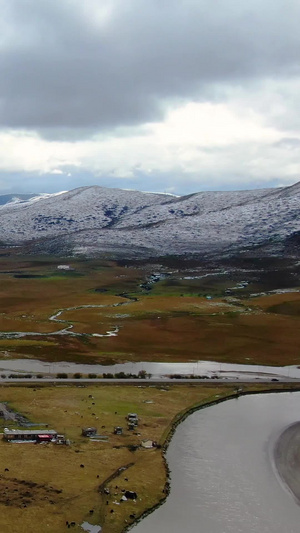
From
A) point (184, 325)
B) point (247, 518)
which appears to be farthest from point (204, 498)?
point (184, 325)

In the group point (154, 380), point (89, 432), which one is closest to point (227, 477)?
point (89, 432)

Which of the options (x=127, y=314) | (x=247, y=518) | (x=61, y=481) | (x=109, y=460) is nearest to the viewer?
(x=247, y=518)

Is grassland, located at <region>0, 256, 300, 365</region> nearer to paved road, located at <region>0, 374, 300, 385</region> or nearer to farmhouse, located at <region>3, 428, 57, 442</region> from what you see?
paved road, located at <region>0, 374, 300, 385</region>

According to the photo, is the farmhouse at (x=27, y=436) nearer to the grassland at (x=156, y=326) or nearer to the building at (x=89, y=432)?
the building at (x=89, y=432)

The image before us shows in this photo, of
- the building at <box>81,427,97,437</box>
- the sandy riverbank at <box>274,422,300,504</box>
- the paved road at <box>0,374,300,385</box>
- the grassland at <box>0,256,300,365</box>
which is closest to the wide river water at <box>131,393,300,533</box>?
the sandy riverbank at <box>274,422,300,504</box>

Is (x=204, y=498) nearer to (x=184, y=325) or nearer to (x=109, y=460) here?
(x=109, y=460)

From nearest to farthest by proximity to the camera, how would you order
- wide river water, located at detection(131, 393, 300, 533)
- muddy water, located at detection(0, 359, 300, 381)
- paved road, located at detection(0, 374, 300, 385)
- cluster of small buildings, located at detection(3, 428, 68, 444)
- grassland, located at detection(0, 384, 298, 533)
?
grassland, located at detection(0, 384, 298, 533) < wide river water, located at detection(131, 393, 300, 533) < cluster of small buildings, located at detection(3, 428, 68, 444) < paved road, located at detection(0, 374, 300, 385) < muddy water, located at detection(0, 359, 300, 381)
